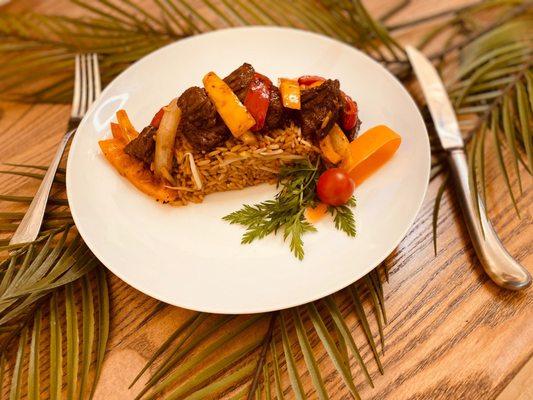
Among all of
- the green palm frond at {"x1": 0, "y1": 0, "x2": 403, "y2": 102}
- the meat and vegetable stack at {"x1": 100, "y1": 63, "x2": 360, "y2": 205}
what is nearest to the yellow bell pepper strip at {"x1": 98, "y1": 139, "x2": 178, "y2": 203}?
the meat and vegetable stack at {"x1": 100, "y1": 63, "x2": 360, "y2": 205}

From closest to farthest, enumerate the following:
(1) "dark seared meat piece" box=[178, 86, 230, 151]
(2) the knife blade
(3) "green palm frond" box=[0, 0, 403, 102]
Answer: (1) "dark seared meat piece" box=[178, 86, 230, 151]
(2) the knife blade
(3) "green palm frond" box=[0, 0, 403, 102]

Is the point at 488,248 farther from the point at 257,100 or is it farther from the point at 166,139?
the point at 166,139

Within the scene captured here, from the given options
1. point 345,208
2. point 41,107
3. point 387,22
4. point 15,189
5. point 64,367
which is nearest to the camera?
point 64,367

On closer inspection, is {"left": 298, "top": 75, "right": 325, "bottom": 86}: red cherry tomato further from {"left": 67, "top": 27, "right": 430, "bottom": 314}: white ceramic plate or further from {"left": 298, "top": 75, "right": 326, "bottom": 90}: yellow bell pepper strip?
{"left": 67, "top": 27, "right": 430, "bottom": 314}: white ceramic plate

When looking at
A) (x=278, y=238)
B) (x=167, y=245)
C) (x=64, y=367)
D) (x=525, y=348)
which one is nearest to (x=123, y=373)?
(x=64, y=367)

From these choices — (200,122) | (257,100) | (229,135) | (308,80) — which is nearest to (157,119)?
(200,122)

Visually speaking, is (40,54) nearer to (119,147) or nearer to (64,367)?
(119,147)
